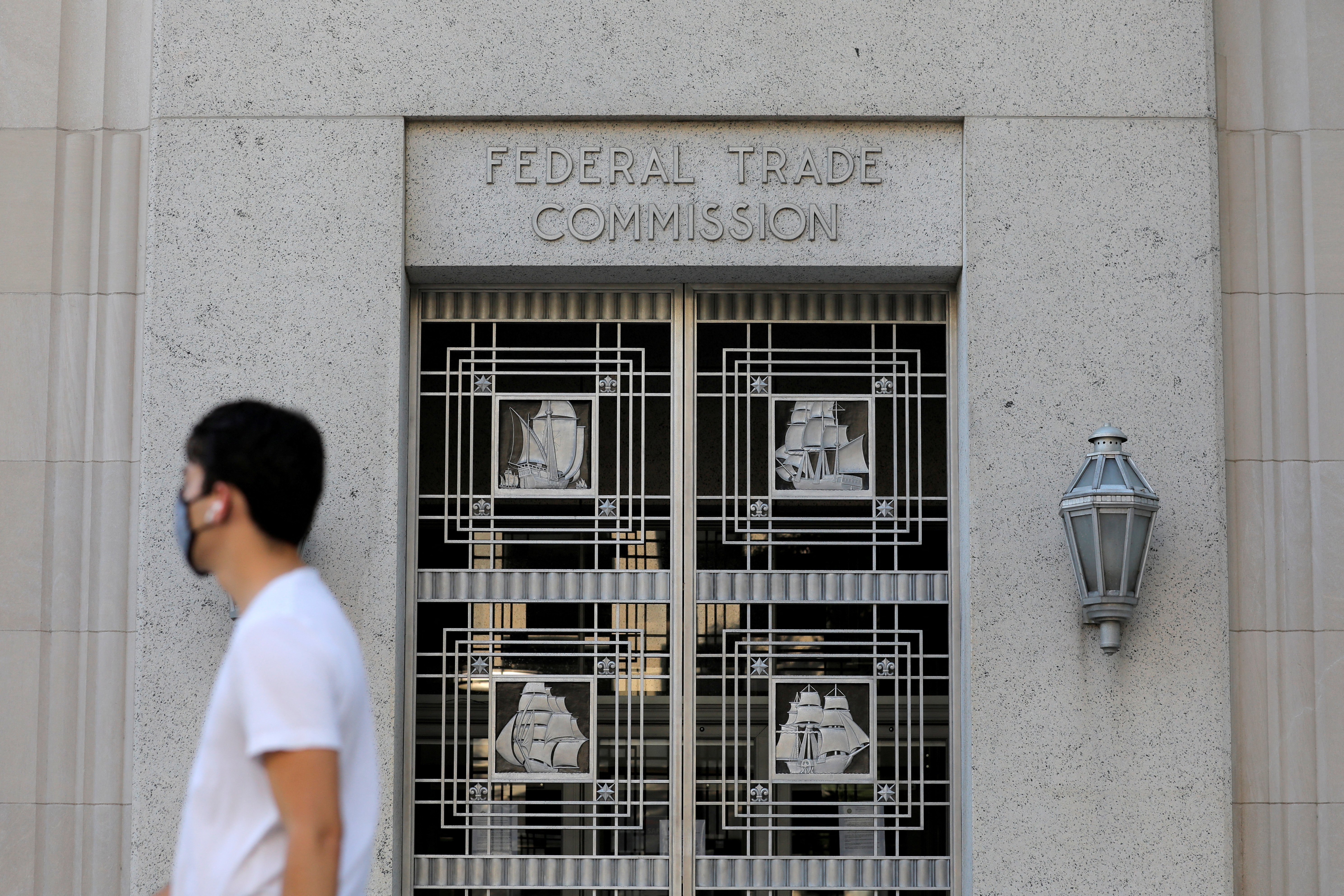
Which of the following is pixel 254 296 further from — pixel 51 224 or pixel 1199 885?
pixel 1199 885

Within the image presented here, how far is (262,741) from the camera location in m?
2.47

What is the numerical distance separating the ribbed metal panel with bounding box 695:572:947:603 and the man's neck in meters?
3.89

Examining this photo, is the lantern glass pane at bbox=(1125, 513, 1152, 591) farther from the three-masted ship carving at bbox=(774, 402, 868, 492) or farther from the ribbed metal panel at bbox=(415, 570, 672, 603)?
the ribbed metal panel at bbox=(415, 570, 672, 603)

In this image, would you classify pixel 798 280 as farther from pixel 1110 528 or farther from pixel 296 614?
pixel 296 614

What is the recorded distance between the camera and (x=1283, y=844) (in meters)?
6.33

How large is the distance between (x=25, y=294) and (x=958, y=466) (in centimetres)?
425

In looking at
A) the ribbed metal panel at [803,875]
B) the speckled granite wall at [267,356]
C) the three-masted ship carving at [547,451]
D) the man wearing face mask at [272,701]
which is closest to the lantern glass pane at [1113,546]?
the ribbed metal panel at [803,875]

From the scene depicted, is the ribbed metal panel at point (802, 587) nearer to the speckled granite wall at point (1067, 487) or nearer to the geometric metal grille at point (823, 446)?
the geometric metal grille at point (823, 446)

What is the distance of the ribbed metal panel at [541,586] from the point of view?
21.4 ft

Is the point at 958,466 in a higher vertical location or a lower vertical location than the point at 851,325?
lower

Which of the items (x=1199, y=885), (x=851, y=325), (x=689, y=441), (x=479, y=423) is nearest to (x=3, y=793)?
(x=479, y=423)

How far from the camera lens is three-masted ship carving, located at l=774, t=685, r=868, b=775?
6.46 meters

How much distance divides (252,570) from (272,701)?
36 cm

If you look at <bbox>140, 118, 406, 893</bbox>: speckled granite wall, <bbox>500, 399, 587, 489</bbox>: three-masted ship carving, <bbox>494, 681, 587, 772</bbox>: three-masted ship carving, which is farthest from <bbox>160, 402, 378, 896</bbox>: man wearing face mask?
<bbox>500, 399, 587, 489</bbox>: three-masted ship carving
